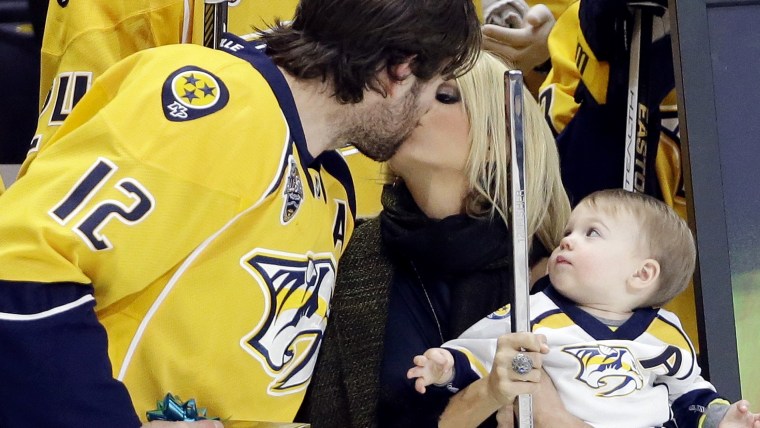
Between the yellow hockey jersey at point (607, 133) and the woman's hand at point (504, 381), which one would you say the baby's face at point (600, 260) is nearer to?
the woman's hand at point (504, 381)

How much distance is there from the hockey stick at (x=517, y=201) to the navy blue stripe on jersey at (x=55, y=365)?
432 millimetres

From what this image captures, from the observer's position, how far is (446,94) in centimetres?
161

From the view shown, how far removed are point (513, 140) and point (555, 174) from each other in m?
0.41

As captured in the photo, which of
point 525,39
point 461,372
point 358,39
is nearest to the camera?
point 358,39

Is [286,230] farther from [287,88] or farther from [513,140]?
[513,140]

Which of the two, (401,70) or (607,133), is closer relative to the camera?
(401,70)

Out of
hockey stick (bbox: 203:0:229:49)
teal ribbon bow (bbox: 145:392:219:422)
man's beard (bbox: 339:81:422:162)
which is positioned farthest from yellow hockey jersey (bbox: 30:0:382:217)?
teal ribbon bow (bbox: 145:392:219:422)

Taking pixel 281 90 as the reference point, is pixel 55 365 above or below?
below

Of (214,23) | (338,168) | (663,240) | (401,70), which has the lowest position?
(663,240)

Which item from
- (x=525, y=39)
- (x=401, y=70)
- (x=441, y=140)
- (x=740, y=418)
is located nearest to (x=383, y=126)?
(x=401, y=70)

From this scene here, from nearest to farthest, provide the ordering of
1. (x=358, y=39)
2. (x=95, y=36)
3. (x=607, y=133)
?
1. (x=358, y=39)
2. (x=95, y=36)
3. (x=607, y=133)

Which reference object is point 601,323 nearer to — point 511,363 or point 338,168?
point 511,363

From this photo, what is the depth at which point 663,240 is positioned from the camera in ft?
4.88

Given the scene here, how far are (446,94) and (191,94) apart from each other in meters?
0.52
